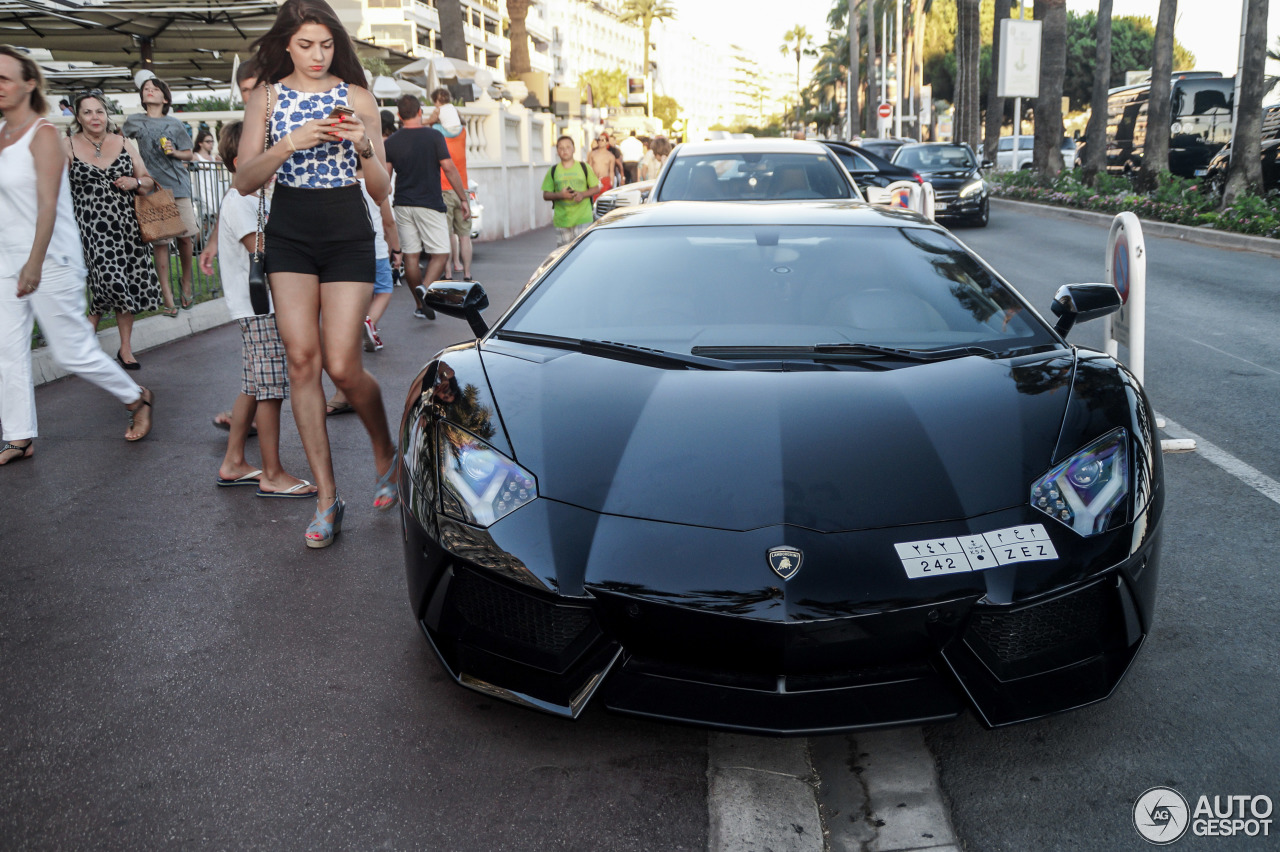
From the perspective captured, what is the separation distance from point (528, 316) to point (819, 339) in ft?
3.10

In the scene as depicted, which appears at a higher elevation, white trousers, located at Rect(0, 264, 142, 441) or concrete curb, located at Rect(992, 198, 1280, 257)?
white trousers, located at Rect(0, 264, 142, 441)

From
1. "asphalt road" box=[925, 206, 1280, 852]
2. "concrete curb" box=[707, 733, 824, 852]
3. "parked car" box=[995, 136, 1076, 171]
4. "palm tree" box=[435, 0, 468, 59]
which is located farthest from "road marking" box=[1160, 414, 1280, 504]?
"parked car" box=[995, 136, 1076, 171]

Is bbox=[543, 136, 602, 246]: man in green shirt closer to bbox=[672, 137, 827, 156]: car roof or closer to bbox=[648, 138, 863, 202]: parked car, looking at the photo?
bbox=[672, 137, 827, 156]: car roof

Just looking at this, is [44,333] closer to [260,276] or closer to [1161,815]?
[260,276]

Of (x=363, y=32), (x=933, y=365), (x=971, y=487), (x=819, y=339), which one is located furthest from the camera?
(x=363, y=32)

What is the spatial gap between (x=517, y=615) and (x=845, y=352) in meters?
1.30

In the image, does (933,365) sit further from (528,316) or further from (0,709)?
(0,709)

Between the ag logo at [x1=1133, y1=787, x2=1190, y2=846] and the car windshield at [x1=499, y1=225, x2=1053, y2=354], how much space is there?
1.33 meters

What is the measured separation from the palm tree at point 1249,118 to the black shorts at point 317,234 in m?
15.8

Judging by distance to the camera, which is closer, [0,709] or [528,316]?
[0,709]

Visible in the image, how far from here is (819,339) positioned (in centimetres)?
336

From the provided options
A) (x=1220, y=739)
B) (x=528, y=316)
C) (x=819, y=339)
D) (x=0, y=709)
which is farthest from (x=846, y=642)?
(x=0, y=709)

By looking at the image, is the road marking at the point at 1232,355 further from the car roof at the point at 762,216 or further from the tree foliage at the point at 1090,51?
the tree foliage at the point at 1090,51

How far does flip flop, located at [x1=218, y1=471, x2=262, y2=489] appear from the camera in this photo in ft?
16.5
